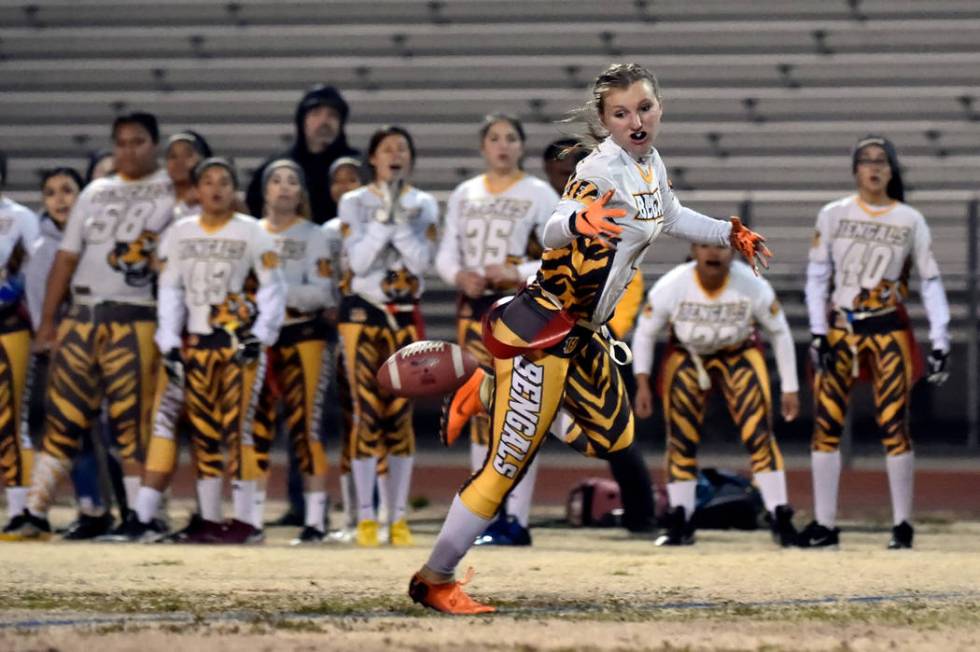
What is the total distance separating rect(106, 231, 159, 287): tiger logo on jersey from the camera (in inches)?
409

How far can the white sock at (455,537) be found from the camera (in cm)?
655

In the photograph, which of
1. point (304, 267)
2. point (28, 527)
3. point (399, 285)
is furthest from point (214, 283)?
point (28, 527)

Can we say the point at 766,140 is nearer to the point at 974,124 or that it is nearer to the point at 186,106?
the point at 974,124

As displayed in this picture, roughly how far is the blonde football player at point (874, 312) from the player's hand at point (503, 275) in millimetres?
1581

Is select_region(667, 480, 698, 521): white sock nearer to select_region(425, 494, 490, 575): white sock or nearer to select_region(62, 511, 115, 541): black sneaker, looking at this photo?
select_region(62, 511, 115, 541): black sneaker

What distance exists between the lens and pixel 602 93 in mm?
6762

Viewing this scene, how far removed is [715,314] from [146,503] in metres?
3.19

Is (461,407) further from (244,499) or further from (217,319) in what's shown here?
(244,499)

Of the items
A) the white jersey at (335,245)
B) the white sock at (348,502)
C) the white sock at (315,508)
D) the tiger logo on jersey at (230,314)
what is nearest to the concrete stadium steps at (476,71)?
the white sock at (348,502)

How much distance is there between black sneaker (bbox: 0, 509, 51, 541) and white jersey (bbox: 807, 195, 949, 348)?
168 inches

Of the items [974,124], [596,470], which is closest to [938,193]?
[974,124]

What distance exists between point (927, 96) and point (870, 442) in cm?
345

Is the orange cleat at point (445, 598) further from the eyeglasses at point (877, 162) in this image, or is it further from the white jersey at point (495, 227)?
the eyeglasses at point (877, 162)

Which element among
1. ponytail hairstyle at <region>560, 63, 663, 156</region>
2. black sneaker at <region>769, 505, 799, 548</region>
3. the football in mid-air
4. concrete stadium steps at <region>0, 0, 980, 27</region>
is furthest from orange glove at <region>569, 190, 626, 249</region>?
concrete stadium steps at <region>0, 0, 980, 27</region>
